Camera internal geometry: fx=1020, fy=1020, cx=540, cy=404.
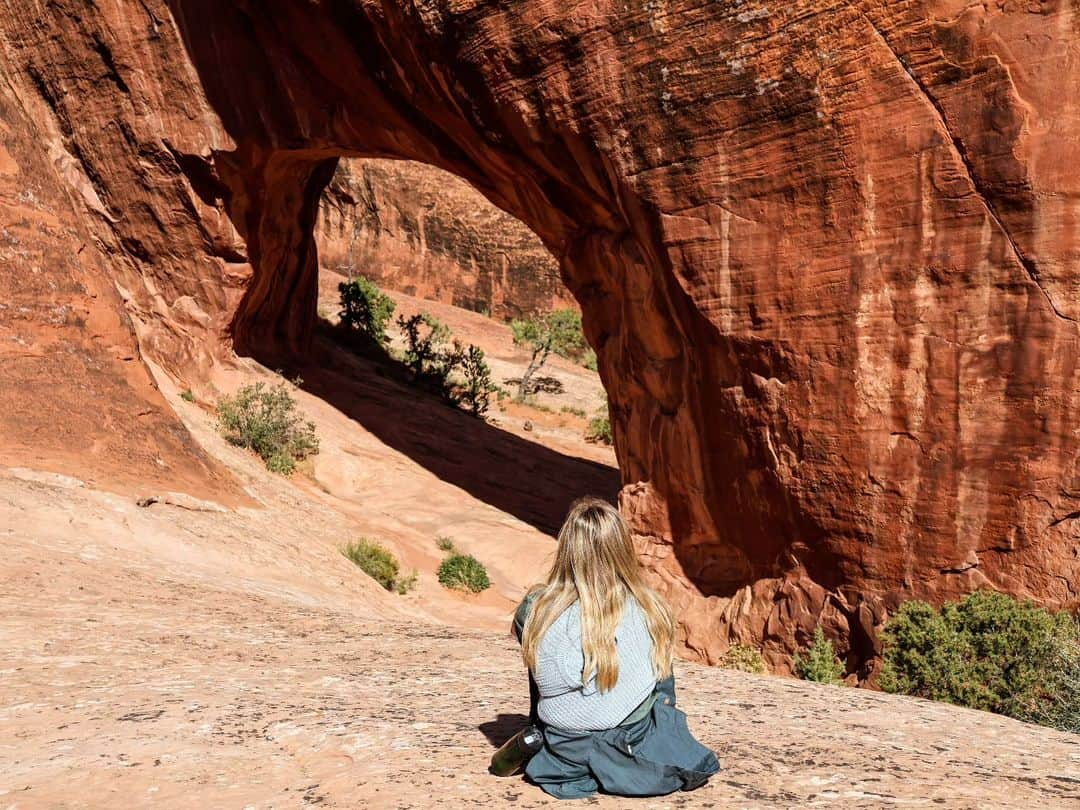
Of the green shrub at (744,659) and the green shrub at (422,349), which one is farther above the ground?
the green shrub at (422,349)

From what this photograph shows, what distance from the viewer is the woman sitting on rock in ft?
13.3

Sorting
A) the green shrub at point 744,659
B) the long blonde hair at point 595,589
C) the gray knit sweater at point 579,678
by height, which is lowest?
the green shrub at point 744,659

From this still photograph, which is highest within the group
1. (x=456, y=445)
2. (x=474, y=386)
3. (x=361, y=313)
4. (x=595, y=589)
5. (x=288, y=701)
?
(x=361, y=313)

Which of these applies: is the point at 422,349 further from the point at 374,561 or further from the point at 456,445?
the point at 374,561

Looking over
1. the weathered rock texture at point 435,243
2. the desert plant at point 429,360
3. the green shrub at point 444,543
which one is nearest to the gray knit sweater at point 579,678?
the green shrub at point 444,543

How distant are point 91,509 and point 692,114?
766cm

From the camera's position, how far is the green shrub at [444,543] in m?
15.6

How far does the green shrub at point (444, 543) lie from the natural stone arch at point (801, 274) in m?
3.14

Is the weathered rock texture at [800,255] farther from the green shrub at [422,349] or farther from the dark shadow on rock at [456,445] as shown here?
the green shrub at [422,349]

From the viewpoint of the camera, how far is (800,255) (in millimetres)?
10922

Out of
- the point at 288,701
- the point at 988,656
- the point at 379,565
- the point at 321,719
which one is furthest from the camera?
the point at 379,565

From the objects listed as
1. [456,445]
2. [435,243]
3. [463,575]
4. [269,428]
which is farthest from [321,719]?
[435,243]

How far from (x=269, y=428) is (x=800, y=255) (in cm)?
960

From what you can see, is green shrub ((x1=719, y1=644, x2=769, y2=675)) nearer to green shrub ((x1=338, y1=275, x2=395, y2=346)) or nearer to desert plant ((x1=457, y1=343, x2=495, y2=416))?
desert plant ((x1=457, y1=343, x2=495, y2=416))
